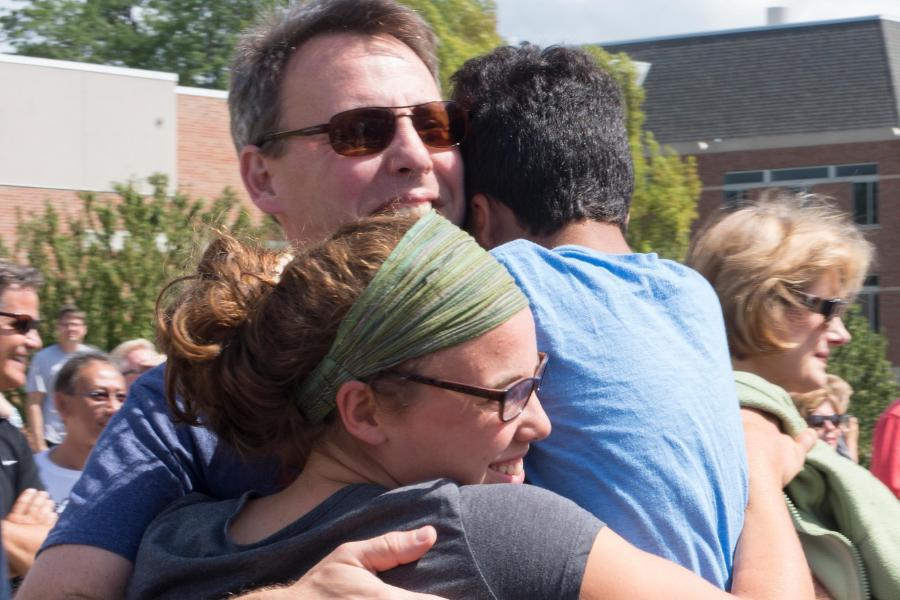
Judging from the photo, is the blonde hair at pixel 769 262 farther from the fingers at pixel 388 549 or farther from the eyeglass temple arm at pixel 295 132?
the fingers at pixel 388 549

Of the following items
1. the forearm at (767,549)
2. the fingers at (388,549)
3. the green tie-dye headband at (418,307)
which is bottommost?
the forearm at (767,549)

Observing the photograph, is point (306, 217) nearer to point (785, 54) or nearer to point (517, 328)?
point (517, 328)

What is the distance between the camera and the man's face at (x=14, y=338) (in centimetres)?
615

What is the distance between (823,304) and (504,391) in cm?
204

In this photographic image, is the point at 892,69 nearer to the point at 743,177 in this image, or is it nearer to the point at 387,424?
the point at 743,177

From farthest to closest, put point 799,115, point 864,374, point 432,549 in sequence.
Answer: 1. point 799,115
2. point 864,374
3. point 432,549

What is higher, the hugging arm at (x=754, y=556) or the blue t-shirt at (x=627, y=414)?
the blue t-shirt at (x=627, y=414)

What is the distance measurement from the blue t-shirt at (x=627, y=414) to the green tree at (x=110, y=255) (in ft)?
38.8

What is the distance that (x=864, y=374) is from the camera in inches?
819

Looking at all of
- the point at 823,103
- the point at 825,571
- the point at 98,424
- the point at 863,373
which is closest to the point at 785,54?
the point at 823,103

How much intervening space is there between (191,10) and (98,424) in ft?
143

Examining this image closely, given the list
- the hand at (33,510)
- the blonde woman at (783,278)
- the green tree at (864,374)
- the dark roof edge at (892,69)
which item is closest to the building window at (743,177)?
the dark roof edge at (892,69)

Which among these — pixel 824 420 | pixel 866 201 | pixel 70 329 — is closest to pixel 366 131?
pixel 824 420

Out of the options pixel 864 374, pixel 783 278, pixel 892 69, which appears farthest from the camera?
pixel 892 69
